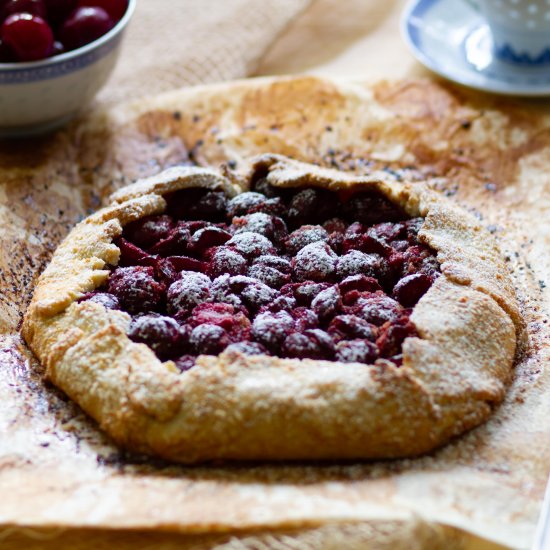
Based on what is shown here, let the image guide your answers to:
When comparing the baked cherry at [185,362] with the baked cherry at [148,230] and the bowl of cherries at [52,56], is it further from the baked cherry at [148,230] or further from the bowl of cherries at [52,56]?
the bowl of cherries at [52,56]

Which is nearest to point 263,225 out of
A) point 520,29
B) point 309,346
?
point 309,346

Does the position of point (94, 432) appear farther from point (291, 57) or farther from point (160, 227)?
point (291, 57)

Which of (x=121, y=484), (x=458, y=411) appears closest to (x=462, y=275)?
(x=458, y=411)

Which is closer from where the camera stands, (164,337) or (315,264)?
(164,337)

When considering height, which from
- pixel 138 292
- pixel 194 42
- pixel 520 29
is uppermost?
pixel 520 29

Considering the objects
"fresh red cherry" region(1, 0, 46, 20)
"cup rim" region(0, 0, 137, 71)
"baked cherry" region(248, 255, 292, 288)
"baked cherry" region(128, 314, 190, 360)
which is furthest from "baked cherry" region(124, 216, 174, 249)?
"fresh red cherry" region(1, 0, 46, 20)

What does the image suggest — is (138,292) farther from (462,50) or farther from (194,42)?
(462,50)

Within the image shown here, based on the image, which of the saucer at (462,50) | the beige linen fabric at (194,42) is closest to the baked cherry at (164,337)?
the beige linen fabric at (194,42)
